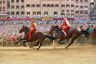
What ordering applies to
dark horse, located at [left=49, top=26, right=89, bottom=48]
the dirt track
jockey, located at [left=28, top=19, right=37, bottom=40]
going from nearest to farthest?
the dirt track < jockey, located at [left=28, top=19, right=37, bottom=40] < dark horse, located at [left=49, top=26, right=89, bottom=48]

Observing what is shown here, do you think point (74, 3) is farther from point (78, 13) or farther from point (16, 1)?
point (16, 1)

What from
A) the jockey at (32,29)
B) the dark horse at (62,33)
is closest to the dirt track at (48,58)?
the jockey at (32,29)

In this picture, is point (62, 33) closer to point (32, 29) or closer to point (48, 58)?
point (32, 29)

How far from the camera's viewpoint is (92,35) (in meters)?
30.3

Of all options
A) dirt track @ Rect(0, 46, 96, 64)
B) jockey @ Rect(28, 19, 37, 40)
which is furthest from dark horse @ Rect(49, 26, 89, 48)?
dirt track @ Rect(0, 46, 96, 64)

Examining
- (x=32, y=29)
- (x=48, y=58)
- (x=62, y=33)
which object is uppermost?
(x=32, y=29)

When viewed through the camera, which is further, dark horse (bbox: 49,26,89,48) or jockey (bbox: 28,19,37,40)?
dark horse (bbox: 49,26,89,48)

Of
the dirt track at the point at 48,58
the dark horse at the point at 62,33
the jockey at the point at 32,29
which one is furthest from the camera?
the dark horse at the point at 62,33

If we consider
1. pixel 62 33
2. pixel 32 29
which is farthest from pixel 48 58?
pixel 62 33

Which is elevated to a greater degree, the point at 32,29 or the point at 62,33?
the point at 32,29

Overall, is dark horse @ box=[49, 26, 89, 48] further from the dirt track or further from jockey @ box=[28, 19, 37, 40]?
the dirt track

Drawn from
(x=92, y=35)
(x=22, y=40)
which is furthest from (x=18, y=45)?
(x=92, y=35)

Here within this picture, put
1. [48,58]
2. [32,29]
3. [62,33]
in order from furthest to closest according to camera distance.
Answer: [62,33], [32,29], [48,58]

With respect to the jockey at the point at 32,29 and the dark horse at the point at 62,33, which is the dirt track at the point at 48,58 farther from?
the dark horse at the point at 62,33
